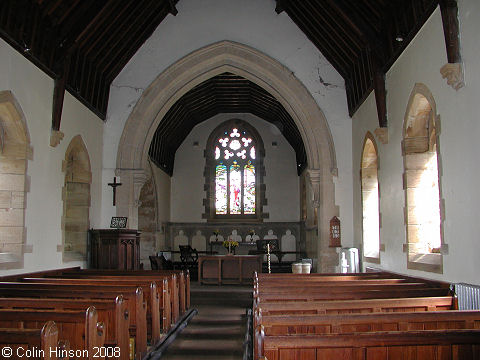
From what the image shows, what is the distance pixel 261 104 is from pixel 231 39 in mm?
4301

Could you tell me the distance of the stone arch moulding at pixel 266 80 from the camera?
912 centimetres

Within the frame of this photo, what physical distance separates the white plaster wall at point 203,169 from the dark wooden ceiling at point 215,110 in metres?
0.33

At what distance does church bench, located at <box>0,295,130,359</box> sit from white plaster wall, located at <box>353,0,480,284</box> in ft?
8.87

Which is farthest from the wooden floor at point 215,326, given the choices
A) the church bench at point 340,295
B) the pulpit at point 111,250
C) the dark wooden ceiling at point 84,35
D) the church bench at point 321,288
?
the dark wooden ceiling at point 84,35

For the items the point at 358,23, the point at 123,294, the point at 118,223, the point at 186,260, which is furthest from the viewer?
the point at 186,260

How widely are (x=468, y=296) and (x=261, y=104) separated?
991 centimetres

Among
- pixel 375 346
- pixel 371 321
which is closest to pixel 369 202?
pixel 371 321

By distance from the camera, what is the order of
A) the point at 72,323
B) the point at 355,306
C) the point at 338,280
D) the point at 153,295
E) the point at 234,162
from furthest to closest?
the point at 234,162, the point at 338,280, the point at 153,295, the point at 355,306, the point at 72,323

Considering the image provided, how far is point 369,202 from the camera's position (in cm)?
825

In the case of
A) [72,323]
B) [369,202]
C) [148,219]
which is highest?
[369,202]

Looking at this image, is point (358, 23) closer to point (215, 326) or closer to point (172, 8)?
point (172, 8)

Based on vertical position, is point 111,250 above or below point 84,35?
below

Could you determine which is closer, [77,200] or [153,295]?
[153,295]

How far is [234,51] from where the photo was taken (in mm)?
9344
